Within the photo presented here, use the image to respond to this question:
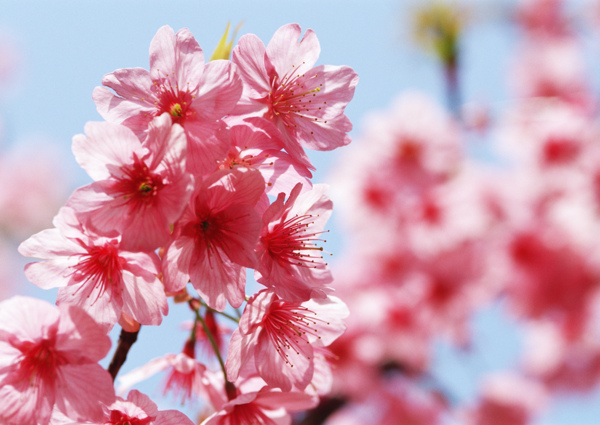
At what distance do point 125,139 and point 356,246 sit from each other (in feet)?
14.2

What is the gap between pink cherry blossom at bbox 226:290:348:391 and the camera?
42.6 inches

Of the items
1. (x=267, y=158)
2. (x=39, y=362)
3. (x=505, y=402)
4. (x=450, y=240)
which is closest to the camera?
(x=39, y=362)

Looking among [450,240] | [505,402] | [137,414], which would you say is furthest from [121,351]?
[505,402]

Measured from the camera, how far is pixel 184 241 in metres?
1.02

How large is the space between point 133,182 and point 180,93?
21cm

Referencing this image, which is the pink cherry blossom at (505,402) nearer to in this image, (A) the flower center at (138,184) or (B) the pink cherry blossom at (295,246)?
(B) the pink cherry blossom at (295,246)

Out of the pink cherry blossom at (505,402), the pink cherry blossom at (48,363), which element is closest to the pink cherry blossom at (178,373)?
the pink cherry blossom at (48,363)

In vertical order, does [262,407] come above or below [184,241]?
below

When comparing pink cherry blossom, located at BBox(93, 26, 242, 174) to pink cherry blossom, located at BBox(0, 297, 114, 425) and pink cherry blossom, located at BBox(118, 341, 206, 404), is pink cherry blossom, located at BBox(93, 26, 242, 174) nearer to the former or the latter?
pink cherry blossom, located at BBox(0, 297, 114, 425)

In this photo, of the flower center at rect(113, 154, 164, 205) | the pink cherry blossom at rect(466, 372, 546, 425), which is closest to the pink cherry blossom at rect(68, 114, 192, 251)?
the flower center at rect(113, 154, 164, 205)

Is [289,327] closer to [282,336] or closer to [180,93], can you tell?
[282,336]

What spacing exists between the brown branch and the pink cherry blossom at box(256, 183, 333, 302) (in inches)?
11.4

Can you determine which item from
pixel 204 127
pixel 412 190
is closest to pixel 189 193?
pixel 204 127

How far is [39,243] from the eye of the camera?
1062 millimetres
